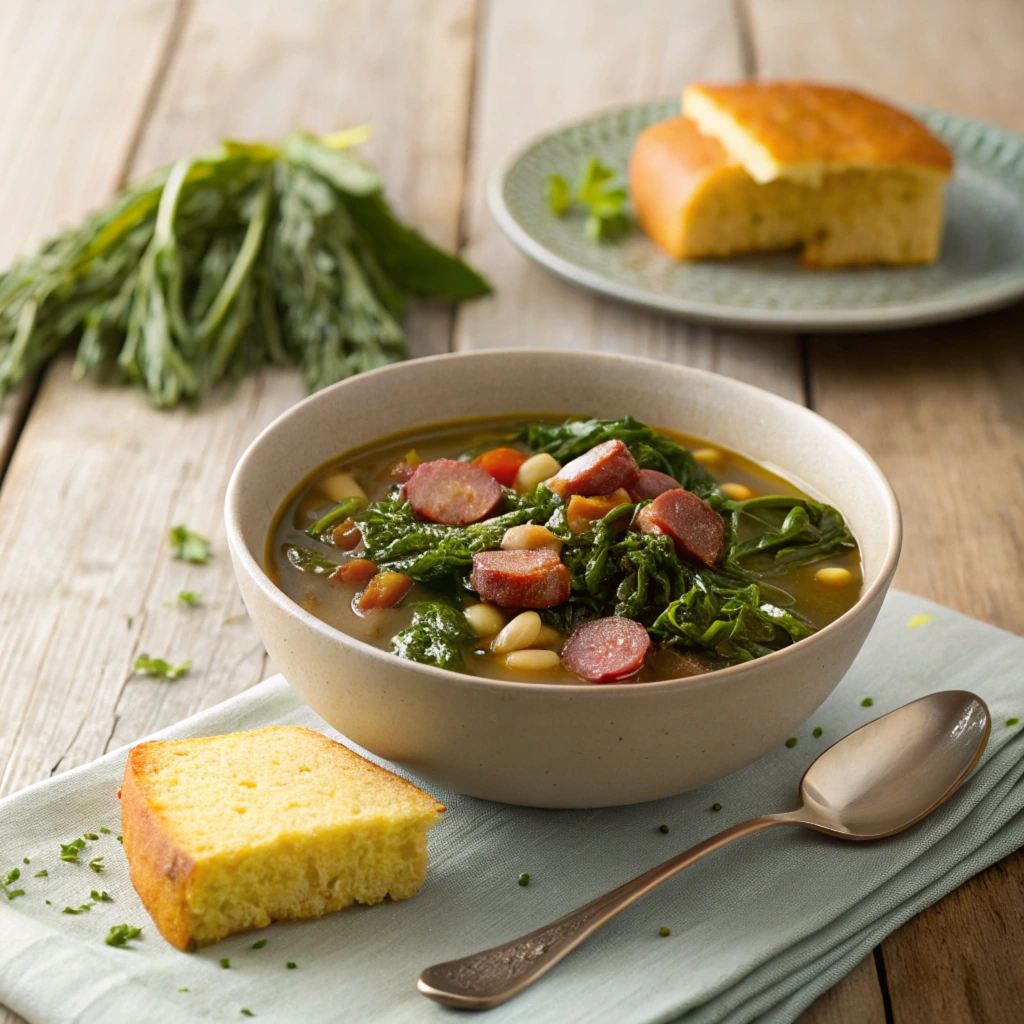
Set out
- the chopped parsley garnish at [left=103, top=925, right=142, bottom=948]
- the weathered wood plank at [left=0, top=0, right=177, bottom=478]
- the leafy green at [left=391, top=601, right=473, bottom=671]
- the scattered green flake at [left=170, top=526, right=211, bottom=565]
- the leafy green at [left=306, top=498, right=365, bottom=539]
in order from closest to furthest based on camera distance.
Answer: the chopped parsley garnish at [left=103, top=925, right=142, bottom=948]
the leafy green at [left=391, top=601, right=473, bottom=671]
the leafy green at [left=306, top=498, right=365, bottom=539]
the scattered green flake at [left=170, top=526, right=211, bottom=565]
the weathered wood plank at [left=0, top=0, right=177, bottom=478]

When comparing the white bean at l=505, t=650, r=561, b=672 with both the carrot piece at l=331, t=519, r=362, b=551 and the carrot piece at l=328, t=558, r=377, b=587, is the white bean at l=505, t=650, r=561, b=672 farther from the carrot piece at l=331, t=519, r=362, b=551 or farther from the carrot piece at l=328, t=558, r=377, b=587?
the carrot piece at l=331, t=519, r=362, b=551

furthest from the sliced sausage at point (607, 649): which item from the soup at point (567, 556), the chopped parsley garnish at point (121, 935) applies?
the chopped parsley garnish at point (121, 935)

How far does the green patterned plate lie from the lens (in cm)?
423

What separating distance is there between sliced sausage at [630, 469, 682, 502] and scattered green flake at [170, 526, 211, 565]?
4.24 ft

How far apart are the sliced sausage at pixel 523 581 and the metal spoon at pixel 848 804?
1.73ft

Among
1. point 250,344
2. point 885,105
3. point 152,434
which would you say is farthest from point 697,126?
point 152,434

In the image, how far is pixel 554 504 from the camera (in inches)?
107

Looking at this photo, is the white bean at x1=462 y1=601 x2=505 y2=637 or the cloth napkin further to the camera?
Answer: the white bean at x1=462 y1=601 x2=505 y2=637

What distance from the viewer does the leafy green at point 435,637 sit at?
7.71ft

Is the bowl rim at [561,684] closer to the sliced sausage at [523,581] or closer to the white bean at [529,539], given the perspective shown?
the sliced sausage at [523,581]

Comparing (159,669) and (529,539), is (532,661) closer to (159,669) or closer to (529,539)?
(529,539)

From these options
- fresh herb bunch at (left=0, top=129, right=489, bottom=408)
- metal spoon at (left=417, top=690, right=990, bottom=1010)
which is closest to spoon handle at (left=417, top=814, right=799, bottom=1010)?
metal spoon at (left=417, top=690, right=990, bottom=1010)

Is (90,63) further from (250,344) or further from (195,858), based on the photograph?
(195,858)

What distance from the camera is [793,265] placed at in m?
4.68
